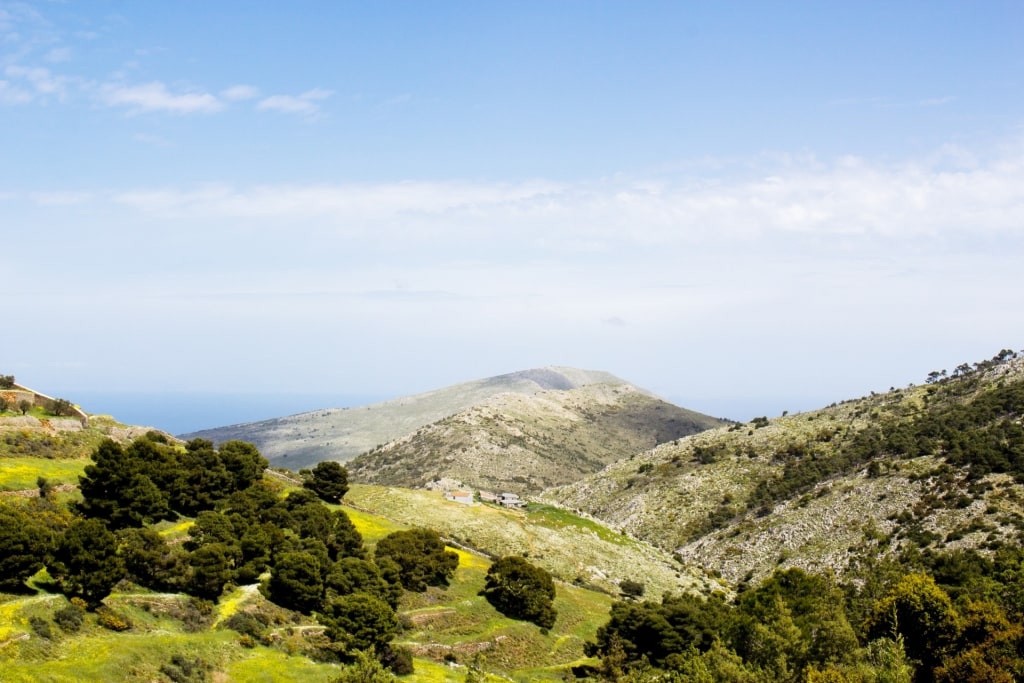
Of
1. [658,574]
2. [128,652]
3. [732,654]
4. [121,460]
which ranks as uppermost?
[121,460]

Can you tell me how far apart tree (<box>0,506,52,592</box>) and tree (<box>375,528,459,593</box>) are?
2467cm

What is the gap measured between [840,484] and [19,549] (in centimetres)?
9248

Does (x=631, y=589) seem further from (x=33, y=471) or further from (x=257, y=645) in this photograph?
(x=33, y=471)

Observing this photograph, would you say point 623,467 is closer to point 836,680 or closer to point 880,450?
point 880,450

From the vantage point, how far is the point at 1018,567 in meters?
60.3

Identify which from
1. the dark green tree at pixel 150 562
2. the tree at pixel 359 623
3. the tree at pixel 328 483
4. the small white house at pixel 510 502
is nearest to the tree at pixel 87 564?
the dark green tree at pixel 150 562

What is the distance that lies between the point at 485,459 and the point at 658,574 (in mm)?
75069

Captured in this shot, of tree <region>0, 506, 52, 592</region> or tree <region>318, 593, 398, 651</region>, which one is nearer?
tree <region>0, 506, 52, 592</region>

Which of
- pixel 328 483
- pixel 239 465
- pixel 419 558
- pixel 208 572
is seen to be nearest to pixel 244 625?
pixel 208 572

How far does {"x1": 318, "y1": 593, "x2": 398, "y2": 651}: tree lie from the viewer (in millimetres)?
43812

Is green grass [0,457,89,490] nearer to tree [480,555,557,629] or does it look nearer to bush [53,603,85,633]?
bush [53,603,85,633]

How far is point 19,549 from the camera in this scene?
3734cm

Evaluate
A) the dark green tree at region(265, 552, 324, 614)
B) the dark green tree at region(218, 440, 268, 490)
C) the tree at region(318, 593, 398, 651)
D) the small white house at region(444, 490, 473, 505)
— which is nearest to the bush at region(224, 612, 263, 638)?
the tree at region(318, 593, 398, 651)

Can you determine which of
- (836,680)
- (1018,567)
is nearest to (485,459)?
(1018,567)
